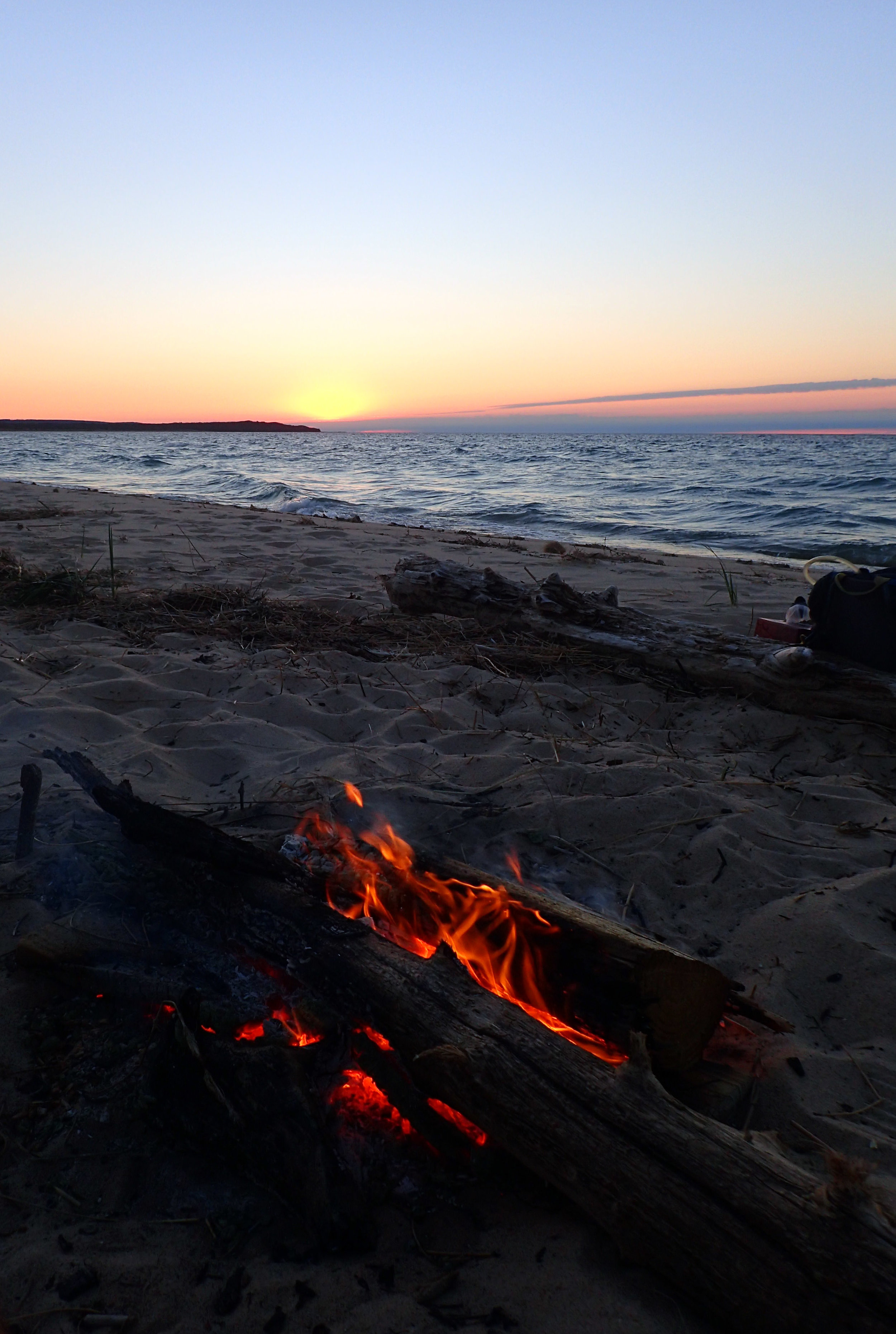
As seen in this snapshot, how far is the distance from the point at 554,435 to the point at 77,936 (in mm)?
137048

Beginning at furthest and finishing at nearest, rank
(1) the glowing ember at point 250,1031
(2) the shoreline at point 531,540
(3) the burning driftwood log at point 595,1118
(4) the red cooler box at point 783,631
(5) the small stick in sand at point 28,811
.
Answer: (2) the shoreline at point 531,540 → (4) the red cooler box at point 783,631 → (5) the small stick in sand at point 28,811 → (1) the glowing ember at point 250,1031 → (3) the burning driftwood log at point 595,1118

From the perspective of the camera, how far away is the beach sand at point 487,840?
4.69 feet

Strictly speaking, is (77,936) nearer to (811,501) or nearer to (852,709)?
(852,709)

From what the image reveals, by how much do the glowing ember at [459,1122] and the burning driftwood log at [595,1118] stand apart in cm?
5

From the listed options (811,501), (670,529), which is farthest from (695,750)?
(811,501)

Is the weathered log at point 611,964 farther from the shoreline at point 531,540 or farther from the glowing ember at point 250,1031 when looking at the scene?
the shoreline at point 531,540

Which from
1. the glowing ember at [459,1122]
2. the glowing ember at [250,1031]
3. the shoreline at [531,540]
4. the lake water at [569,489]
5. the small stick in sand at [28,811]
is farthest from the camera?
the lake water at [569,489]

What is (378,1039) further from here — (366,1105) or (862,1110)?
(862,1110)

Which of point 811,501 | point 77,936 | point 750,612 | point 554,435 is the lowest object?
point 77,936

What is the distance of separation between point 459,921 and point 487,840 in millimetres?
755

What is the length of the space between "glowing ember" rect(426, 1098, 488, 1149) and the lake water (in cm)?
1178

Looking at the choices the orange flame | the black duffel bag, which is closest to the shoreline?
the black duffel bag

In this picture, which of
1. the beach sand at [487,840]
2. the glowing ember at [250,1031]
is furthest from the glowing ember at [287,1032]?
the beach sand at [487,840]

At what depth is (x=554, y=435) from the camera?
131125mm
